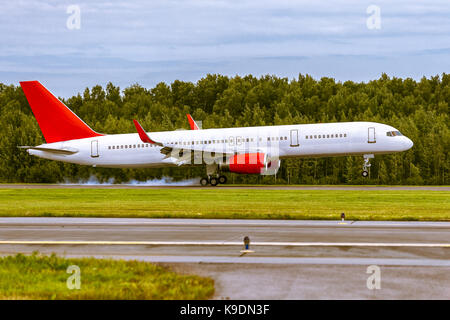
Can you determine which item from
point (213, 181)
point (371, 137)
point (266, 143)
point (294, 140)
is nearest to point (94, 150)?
point (213, 181)

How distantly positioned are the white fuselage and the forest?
1034cm

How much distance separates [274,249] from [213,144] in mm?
31505

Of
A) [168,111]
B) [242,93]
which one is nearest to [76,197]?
[168,111]

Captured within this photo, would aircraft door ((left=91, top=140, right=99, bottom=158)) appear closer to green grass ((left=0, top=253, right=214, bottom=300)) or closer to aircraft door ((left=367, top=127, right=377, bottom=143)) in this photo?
aircraft door ((left=367, top=127, right=377, bottom=143))

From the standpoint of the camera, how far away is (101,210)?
2755 centimetres

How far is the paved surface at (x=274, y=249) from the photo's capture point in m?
11.4

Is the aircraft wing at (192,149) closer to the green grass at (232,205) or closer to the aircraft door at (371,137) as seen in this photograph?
the green grass at (232,205)

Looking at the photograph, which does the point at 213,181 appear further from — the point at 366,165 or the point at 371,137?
the point at 371,137

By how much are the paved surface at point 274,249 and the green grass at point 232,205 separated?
194 centimetres

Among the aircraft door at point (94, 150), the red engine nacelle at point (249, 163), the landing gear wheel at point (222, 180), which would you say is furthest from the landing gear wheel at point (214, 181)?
the aircraft door at point (94, 150)

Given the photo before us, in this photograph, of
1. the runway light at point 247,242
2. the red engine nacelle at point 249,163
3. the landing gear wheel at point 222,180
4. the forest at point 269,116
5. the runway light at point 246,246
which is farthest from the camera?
the forest at point 269,116

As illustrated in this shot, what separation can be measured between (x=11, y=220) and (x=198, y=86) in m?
107

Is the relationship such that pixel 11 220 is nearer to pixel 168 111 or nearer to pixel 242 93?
pixel 168 111

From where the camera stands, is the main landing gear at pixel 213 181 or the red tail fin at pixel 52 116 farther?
the red tail fin at pixel 52 116
